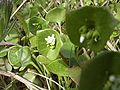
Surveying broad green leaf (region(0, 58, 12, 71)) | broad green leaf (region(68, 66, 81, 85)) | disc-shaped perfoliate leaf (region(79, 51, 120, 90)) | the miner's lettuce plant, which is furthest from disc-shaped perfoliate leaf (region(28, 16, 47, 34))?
disc-shaped perfoliate leaf (region(79, 51, 120, 90))

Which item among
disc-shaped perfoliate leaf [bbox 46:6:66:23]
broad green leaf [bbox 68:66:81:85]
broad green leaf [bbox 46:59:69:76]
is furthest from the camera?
disc-shaped perfoliate leaf [bbox 46:6:66:23]

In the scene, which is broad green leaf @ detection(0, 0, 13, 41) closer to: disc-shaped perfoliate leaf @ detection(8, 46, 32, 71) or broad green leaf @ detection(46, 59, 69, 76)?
disc-shaped perfoliate leaf @ detection(8, 46, 32, 71)

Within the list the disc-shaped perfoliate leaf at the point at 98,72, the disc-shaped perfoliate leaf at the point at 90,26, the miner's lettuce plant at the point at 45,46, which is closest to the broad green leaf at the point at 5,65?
the miner's lettuce plant at the point at 45,46

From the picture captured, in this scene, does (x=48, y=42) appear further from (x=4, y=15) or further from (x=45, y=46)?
(x=4, y=15)

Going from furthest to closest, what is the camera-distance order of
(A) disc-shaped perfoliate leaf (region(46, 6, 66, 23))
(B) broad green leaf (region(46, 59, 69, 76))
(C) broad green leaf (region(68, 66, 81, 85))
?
(A) disc-shaped perfoliate leaf (region(46, 6, 66, 23))
(B) broad green leaf (region(46, 59, 69, 76))
(C) broad green leaf (region(68, 66, 81, 85))

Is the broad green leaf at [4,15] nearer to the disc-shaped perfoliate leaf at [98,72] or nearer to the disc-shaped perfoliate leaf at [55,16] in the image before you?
the disc-shaped perfoliate leaf at [55,16]
